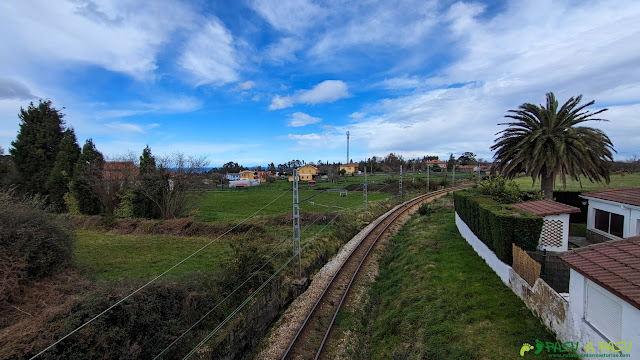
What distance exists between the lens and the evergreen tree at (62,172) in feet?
96.2

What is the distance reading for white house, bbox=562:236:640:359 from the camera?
445 centimetres

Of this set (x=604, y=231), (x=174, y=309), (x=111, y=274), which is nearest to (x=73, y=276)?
(x=111, y=274)

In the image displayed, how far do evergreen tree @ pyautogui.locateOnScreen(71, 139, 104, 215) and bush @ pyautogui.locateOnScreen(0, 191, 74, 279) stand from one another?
1794cm

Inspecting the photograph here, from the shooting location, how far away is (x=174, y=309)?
→ 950 cm

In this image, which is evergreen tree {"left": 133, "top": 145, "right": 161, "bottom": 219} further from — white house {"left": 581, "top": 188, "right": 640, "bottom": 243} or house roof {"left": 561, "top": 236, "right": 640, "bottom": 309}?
white house {"left": 581, "top": 188, "right": 640, "bottom": 243}

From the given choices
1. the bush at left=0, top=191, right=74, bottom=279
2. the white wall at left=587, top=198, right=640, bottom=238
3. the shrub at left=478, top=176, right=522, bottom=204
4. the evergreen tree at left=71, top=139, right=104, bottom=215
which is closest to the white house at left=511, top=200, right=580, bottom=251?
the white wall at left=587, top=198, right=640, bottom=238

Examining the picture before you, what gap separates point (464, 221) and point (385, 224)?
8.29 metres

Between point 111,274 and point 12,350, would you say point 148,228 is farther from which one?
point 12,350

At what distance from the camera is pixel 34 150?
102 feet

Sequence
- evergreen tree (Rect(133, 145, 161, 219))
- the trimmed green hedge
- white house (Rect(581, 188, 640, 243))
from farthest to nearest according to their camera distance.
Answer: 1. evergreen tree (Rect(133, 145, 161, 219))
2. white house (Rect(581, 188, 640, 243))
3. the trimmed green hedge

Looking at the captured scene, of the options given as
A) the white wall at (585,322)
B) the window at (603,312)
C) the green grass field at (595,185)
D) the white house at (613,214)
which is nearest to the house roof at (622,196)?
the white house at (613,214)

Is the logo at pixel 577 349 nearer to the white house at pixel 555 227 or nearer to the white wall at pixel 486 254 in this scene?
the white wall at pixel 486 254

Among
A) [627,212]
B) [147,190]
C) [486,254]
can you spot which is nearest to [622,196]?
[627,212]

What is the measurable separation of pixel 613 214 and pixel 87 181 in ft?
125
